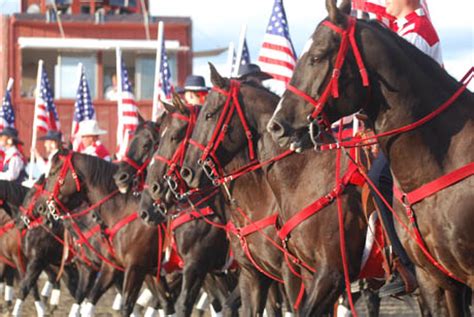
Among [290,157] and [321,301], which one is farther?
[290,157]

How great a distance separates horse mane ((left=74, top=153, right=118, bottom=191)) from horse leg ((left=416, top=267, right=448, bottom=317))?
788 centimetres

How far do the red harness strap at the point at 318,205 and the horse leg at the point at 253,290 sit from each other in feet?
5.90

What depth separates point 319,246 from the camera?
869 centimetres

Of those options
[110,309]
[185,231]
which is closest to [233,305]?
[185,231]

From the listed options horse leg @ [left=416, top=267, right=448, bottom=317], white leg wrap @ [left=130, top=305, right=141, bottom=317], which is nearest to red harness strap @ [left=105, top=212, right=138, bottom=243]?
white leg wrap @ [left=130, top=305, right=141, bottom=317]

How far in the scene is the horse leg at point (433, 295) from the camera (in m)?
7.36

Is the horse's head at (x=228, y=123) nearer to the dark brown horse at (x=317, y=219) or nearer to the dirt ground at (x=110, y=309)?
the dark brown horse at (x=317, y=219)

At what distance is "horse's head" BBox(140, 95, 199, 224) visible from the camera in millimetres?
11438

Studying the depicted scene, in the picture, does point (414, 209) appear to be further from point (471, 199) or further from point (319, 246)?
point (319, 246)

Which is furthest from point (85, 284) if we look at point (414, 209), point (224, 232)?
point (414, 209)

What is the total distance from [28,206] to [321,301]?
9.60m

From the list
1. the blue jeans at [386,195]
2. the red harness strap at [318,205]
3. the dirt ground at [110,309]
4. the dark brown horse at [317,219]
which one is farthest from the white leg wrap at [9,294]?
the blue jeans at [386,195]

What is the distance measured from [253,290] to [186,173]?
1386 millimetres

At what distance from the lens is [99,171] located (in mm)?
14891
